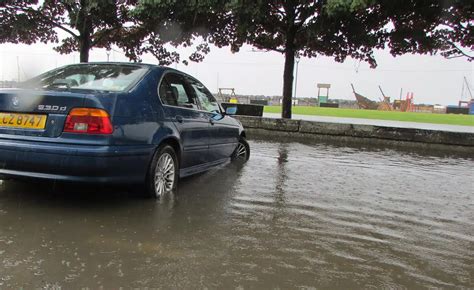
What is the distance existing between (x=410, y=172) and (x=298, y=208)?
11.9ft

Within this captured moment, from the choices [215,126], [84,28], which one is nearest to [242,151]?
[215,126]

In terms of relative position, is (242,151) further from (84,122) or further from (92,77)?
(84,122)

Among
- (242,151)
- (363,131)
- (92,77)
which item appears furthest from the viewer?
(363,131)

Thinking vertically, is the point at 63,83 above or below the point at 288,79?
below

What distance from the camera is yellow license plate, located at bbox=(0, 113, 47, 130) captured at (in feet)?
13.0

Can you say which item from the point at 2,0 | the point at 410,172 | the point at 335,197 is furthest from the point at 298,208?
the point at 2,0

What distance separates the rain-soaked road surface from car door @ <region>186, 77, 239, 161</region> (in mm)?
451

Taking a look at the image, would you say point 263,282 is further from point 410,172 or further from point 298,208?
point 410,172

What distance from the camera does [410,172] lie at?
7.48 meters

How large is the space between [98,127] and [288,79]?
11.2 meters

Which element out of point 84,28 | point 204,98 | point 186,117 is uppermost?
point 84,28

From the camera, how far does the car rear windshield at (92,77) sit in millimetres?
4426

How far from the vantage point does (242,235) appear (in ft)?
12.1

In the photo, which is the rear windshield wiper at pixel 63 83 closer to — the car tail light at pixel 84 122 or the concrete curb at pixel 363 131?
the car tail light at pixel 84 122
